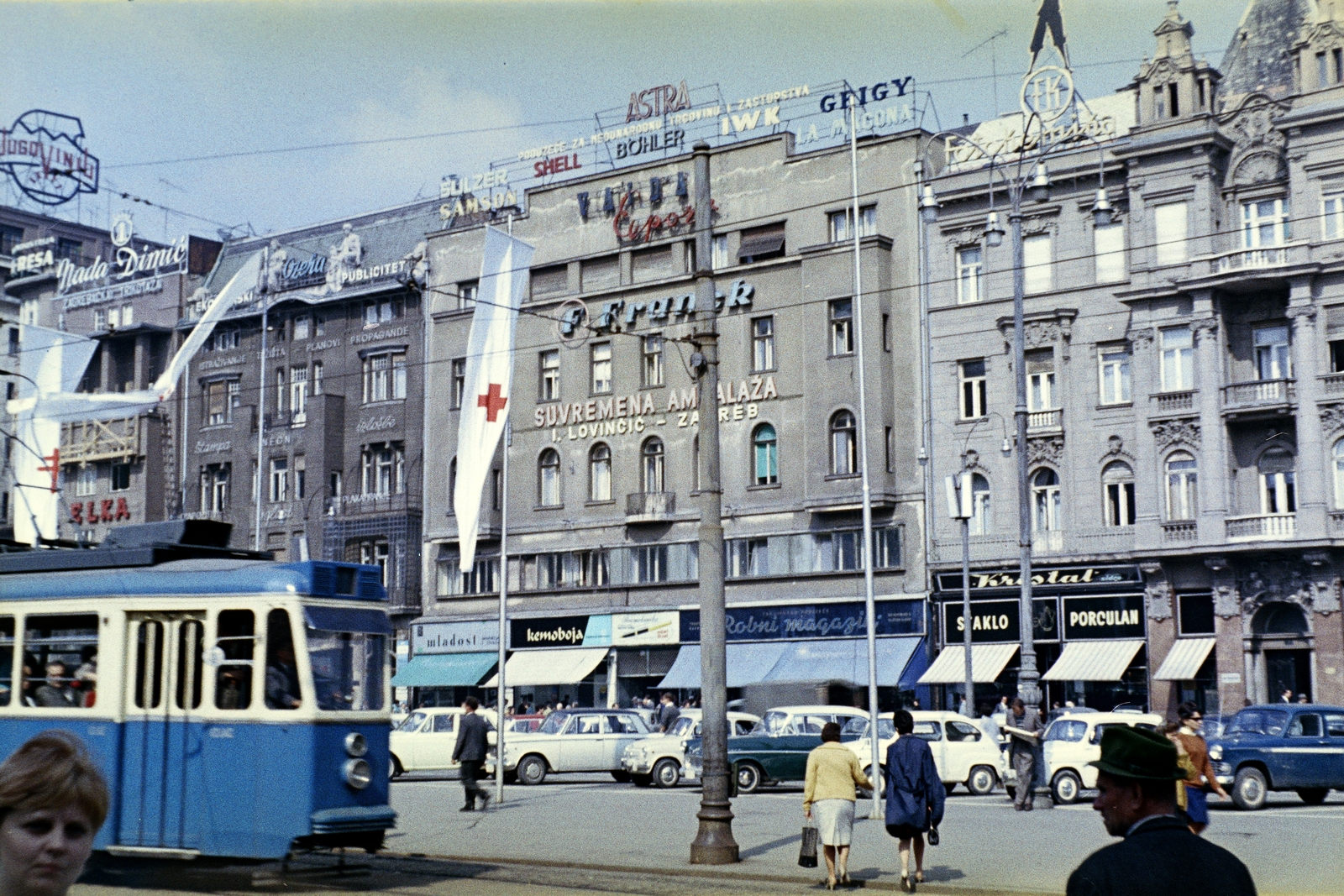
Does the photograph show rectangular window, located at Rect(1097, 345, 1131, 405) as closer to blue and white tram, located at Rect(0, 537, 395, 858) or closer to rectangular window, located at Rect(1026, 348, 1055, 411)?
rectangular window, located at Rect(1026, 348, 1055, 411)

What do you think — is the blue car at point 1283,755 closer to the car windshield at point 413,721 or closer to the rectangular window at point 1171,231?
the car windshield at point 413,721

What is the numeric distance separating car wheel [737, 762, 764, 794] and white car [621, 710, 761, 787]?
1.27m

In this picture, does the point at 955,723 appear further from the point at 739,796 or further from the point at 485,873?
the point at 485,873

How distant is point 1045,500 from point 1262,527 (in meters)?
6.16

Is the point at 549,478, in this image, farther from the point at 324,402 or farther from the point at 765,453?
the point at 324,402

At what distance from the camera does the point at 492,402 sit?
1059 inches

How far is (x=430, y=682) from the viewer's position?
5288 centimetres

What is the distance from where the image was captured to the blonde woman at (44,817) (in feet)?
10.8

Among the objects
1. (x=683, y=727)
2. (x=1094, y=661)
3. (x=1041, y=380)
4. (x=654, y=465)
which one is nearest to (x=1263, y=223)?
(x=1041, y=380)

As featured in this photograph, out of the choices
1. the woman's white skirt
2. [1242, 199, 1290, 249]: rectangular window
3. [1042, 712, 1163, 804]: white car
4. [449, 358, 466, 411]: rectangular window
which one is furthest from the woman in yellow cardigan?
[449, 358, 466, 411]: rectangular window

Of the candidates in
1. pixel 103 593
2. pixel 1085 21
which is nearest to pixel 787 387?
pixel 1085 21

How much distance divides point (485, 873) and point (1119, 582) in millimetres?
28832

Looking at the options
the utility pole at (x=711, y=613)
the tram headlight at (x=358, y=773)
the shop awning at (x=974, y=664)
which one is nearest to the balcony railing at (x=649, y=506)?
the shop awning at (x=974, y=664)

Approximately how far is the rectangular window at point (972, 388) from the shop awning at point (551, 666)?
1389 cm
